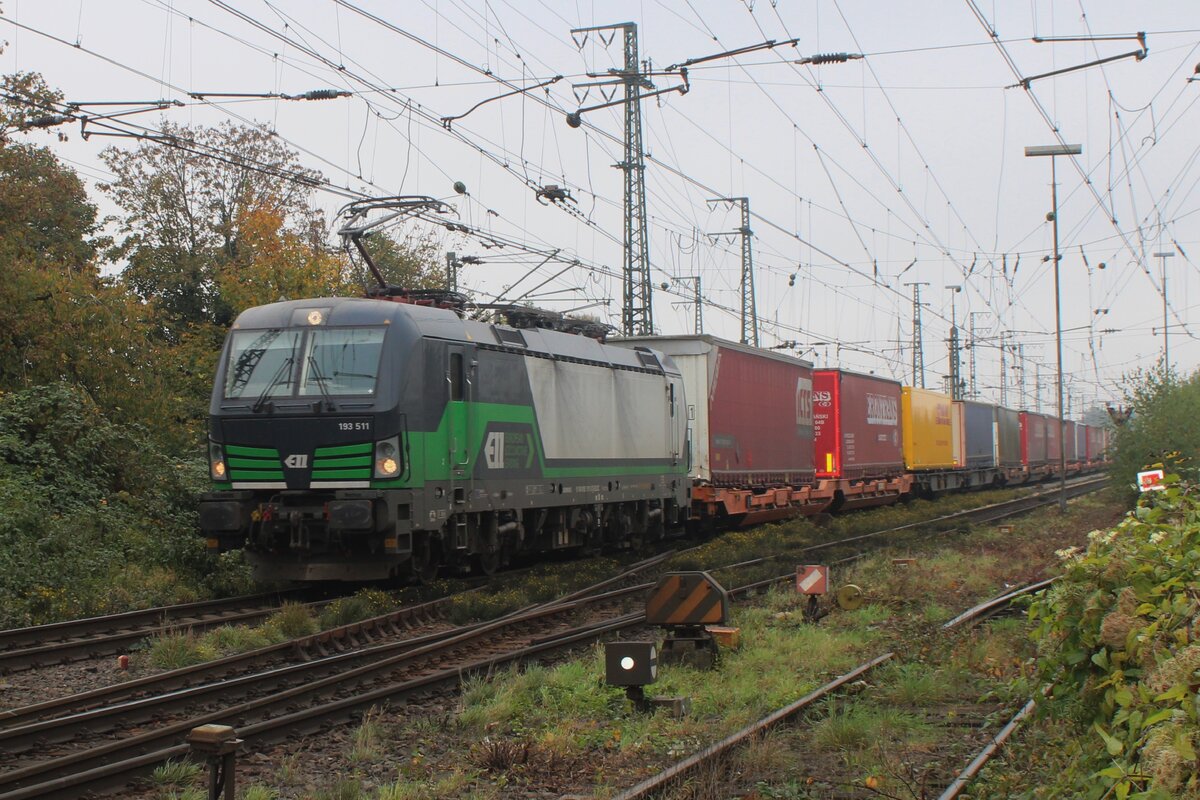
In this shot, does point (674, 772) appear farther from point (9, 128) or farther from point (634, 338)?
point (9, 128)

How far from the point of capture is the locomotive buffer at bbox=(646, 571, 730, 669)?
963cm

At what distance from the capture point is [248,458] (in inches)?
518

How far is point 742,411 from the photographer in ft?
74.9

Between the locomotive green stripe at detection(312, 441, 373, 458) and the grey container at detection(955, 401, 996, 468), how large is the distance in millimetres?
29515

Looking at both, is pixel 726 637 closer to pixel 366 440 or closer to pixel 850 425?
pixel 366 440

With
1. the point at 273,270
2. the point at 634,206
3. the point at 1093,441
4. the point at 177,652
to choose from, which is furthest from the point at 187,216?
the point at 1093,441

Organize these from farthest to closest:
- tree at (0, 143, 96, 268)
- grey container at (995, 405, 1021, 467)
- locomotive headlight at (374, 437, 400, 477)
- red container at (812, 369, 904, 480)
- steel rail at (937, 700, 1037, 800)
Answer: grey container at (995, 405, 1021, 467), red container at (812, 369, 904, 480), tree at (0, 143, 96, 268), locomotive headlight at (374, 437, 400, 477), steel rail at (937, 700, 1037, 800)

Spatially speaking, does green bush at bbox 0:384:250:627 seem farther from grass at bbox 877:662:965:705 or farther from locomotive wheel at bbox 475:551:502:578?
grass at bbox 877:662:965:705

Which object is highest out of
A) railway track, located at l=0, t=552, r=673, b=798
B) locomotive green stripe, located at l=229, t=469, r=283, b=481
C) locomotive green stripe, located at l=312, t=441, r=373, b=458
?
locomotive green stripe, located at l=312, t=441, r=373, b=458

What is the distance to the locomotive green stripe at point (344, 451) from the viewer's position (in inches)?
501

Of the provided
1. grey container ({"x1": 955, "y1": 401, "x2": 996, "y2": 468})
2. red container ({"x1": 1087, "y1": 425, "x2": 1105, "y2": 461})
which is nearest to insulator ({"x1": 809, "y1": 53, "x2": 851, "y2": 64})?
grey container ({"x1": 955, "y1": 401, "x2": 996, "y2": 468})

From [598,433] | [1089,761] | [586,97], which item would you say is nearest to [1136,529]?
[1089,761]

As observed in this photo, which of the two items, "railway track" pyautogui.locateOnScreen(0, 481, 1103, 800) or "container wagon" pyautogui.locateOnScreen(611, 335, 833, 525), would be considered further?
"container wagon" pyautogui.locateOnScreen(611, 335, 833, 525)

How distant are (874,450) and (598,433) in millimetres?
14387
